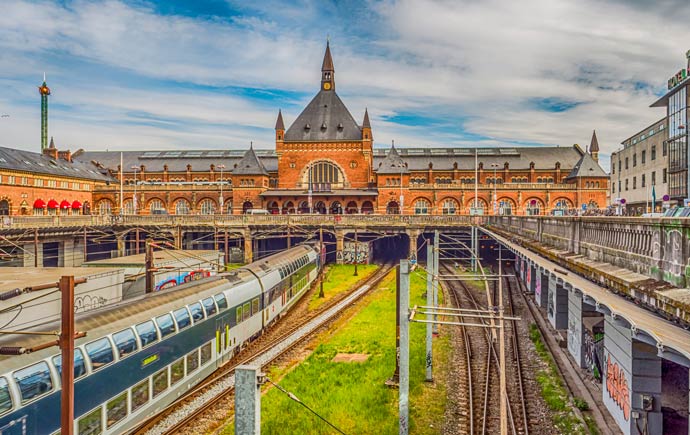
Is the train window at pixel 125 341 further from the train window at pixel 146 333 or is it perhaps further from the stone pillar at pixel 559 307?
the stone pillar at pixel 559 307

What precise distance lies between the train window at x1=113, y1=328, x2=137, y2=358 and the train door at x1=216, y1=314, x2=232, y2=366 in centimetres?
526

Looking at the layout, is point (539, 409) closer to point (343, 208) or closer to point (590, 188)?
point (343, 208)

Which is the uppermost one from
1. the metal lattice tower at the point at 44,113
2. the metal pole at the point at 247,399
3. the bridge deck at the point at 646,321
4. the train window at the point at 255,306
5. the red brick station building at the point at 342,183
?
the metal lattice tower at the point at 44,113

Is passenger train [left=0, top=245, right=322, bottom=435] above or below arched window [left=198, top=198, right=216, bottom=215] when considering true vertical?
below

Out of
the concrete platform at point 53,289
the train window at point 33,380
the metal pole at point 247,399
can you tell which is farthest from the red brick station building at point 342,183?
the metal pole at point 247,399

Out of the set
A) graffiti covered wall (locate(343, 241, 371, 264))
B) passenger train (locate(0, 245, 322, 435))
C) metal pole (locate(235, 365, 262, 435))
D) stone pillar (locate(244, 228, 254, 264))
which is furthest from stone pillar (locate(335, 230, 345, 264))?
metal pole (locate(235, 365, 262, 435))

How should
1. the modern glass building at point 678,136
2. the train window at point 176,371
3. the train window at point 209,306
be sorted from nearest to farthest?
1. the train window at point 176,371
2. the train window at point 209,306
3. the modern glass building at point 678,136

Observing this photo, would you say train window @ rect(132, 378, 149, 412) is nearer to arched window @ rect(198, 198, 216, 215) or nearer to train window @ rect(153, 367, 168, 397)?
train window @ rect(153, 367, 168, 397)

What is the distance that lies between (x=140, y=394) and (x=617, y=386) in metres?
11.9

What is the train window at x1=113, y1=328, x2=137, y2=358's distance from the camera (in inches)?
472

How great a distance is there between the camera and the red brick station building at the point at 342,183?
71188 mm

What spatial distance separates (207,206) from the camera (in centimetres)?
7794

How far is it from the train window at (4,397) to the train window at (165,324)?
499 centimetres

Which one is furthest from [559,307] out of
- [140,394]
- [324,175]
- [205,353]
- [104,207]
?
[104,207]
